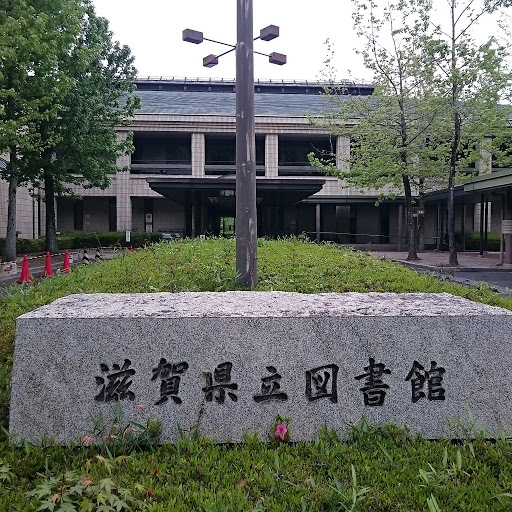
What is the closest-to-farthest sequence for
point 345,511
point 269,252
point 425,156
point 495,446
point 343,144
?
1. point 345,511
2. point 495,446
3. point 269,252
4. point 425,156
5. point 343,144

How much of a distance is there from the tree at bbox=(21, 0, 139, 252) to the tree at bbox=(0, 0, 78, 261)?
32.9 inches

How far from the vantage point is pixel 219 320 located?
3.39 metres

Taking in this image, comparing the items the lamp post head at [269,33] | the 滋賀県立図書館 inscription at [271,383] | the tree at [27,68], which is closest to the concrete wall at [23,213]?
the tree at [27,68]

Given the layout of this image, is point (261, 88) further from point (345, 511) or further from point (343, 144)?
point (345, 511)

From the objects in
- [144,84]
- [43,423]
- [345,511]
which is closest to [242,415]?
[345,511]

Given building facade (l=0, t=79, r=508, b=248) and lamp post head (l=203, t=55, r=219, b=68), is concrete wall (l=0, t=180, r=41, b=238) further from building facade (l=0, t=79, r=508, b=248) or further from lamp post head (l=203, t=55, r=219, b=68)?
lamp post head (l=203, t=55, r=219, b=68)

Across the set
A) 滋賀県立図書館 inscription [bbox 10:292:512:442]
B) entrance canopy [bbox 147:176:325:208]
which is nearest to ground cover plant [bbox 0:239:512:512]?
滋賀県立図書館 inscription [bbox 10:292:512:442]

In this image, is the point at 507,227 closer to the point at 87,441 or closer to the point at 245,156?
the point at 245,156

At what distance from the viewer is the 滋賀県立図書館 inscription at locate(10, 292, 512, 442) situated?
3.29m

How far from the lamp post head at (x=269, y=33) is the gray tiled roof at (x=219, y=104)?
2620 centimetres

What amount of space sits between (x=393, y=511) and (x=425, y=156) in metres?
22.2

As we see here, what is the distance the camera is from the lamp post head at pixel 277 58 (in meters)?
7.98

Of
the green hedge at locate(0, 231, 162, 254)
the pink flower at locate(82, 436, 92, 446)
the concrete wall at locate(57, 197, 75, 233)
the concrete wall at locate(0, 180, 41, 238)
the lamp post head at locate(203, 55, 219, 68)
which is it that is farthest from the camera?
the concrete wall at locate(57, 197, 75, 233)

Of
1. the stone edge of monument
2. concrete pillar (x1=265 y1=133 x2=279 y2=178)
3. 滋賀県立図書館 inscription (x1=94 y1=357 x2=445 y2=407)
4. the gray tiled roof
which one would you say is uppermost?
the gray tiled roof
